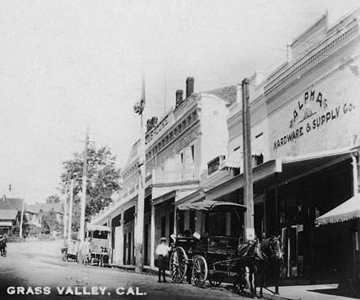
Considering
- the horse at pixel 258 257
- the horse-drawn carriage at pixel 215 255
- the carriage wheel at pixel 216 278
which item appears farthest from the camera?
the carriage wheel at pixel 216 278

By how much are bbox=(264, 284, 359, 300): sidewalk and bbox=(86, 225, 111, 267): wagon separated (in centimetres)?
1422

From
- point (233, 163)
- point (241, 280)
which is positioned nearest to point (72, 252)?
point (233, 163)

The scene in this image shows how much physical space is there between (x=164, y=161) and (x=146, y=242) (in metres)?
3.94

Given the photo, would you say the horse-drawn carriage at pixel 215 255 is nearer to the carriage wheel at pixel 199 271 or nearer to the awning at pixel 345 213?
the carriage wheel at pixel 199 271

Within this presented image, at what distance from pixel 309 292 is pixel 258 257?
1.24m

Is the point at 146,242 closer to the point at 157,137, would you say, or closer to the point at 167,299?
the point at 157,137

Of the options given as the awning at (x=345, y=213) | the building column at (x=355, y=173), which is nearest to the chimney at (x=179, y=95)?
the building column at (x=355, y=173)

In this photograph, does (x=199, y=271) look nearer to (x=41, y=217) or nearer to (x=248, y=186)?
(x=248, y=186)

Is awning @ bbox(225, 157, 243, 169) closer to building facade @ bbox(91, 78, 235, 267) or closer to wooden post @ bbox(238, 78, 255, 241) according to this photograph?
building facade @ bbox(91, 78, 235, 267)

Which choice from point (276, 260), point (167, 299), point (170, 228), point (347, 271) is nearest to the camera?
point (167, 299)

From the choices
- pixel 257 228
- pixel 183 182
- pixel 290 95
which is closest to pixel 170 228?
pixel 183 182

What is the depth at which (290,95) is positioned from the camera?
14.8m

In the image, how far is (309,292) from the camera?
10.6 meters

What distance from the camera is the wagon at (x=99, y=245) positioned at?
25.3 metres
